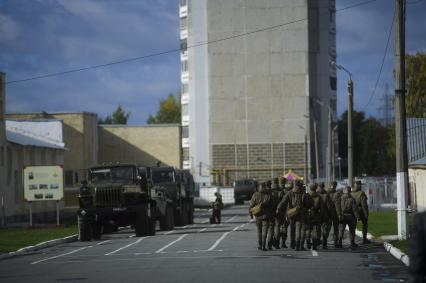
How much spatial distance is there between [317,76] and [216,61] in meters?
10.9

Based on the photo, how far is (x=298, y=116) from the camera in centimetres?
9581

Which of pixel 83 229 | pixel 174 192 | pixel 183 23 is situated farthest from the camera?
pixel 183 23

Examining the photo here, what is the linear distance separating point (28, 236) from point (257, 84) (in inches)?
2470

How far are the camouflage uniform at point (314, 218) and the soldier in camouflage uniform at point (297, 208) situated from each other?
241mm

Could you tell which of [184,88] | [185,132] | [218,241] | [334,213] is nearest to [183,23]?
[184,88]

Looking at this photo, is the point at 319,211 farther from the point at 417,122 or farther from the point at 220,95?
the point at 220,95

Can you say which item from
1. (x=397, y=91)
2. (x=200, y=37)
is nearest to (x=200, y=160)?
(x=200, y=37)

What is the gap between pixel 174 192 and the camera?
43781 millimetres

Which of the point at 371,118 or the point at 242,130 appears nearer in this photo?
the point at 242,130

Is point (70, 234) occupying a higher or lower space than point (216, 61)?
lower

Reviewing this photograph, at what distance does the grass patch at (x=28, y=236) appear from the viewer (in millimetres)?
30203

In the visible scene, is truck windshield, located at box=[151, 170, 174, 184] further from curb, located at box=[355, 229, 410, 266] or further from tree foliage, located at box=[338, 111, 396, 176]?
tree foliage, located at box=[338, 111, 396, 176]

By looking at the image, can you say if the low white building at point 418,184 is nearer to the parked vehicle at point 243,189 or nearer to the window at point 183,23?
the parked vehicle at point 243,189

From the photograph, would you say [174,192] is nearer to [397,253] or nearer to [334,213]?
[334,213]
